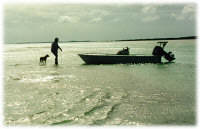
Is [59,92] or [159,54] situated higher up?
[159,54]

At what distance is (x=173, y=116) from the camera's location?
6.55 meters

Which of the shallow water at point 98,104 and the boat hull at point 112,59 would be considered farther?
the boat hull at point 112,59

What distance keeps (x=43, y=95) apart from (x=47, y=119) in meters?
2.62

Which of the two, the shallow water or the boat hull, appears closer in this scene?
the shallow water

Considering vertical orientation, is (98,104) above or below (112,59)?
below

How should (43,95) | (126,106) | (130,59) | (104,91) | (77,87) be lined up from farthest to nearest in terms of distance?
(130,59) < (77,87) < (104,91) < (43,95) < (126,106)

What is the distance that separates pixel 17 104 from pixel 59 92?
1.96m

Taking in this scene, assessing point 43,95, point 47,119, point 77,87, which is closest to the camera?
point 47,119

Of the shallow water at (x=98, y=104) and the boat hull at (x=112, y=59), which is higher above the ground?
the boat hull at (x=112, y=59)

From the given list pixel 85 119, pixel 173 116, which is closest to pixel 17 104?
pixel 85 119

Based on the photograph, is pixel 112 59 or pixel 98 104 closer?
pixel 98 104

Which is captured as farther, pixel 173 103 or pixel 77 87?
pixel 77 87

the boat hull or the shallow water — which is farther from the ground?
the boat hull

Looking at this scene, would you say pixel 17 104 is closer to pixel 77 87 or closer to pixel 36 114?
pixel 36 114
